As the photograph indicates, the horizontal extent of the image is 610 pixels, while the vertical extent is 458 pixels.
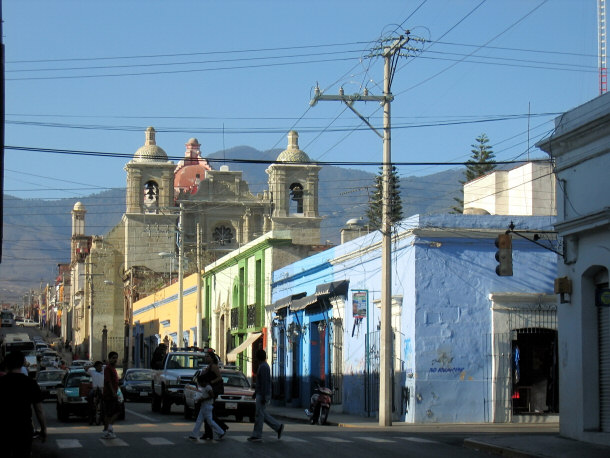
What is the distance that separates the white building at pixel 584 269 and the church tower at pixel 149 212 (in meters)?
73.5

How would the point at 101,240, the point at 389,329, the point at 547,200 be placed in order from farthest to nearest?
the point at 101,240
the point at 547,200
the point at 389,329

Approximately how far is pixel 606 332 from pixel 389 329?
23.1ft

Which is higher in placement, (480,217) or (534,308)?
(480,217)

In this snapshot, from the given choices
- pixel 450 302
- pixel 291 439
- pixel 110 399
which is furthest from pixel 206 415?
pixel 450 302

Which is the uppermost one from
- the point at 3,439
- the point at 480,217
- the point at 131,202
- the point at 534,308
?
the point at 131,202

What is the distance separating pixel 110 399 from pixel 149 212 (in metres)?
75.4

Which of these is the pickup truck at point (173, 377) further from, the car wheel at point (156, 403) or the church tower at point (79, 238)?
the church tower at point (79, 238)

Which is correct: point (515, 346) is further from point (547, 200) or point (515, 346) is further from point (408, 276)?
point (547, 200)

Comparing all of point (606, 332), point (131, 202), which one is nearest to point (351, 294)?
point (606, 332)

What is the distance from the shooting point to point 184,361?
35.1 meters

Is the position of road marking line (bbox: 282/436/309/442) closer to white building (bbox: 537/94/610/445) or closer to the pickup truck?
white building (bbox: 537/94/610/445)

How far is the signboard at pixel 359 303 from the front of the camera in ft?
107

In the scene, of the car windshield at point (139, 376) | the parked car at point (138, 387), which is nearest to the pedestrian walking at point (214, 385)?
the parked car at point (138, 387)

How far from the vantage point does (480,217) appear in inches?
1172
